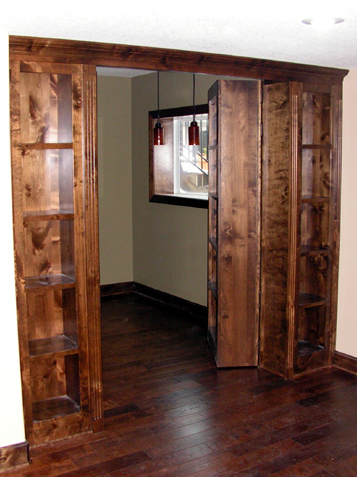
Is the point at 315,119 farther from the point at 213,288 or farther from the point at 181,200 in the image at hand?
the point at 181,200

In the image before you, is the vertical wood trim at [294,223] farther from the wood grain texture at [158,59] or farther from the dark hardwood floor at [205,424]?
the dark hardwood floor at [205,424]

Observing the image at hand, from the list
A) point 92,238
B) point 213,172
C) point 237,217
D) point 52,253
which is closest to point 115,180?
point 213,172

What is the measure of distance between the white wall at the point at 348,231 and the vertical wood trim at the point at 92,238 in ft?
6.47

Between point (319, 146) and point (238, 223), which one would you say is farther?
point (238, 223)

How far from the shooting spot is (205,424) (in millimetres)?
3383

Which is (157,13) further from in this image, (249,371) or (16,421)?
(249,371)

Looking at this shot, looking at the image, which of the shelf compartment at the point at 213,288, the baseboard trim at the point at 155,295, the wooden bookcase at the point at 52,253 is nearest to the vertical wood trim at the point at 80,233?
the wooden bookcase at the point at 52,253

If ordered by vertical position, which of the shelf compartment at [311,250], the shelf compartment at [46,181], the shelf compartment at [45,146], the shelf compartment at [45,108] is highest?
the shelf compartment at [45,108]

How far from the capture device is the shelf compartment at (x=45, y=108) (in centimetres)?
319

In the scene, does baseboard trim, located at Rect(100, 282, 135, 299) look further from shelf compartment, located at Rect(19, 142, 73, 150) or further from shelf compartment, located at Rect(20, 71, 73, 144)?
shelf compartment, located at Rect(19, 142, 73, 150)

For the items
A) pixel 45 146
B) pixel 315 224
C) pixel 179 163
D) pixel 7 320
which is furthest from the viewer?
pixel 179 163

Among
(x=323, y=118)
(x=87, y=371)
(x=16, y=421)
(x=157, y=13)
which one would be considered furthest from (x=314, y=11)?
(x=16, y=421)

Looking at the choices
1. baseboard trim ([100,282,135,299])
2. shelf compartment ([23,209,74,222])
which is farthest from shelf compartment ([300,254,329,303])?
baseboard trim ([100,282,135,299])

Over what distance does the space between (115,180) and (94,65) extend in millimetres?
3596
